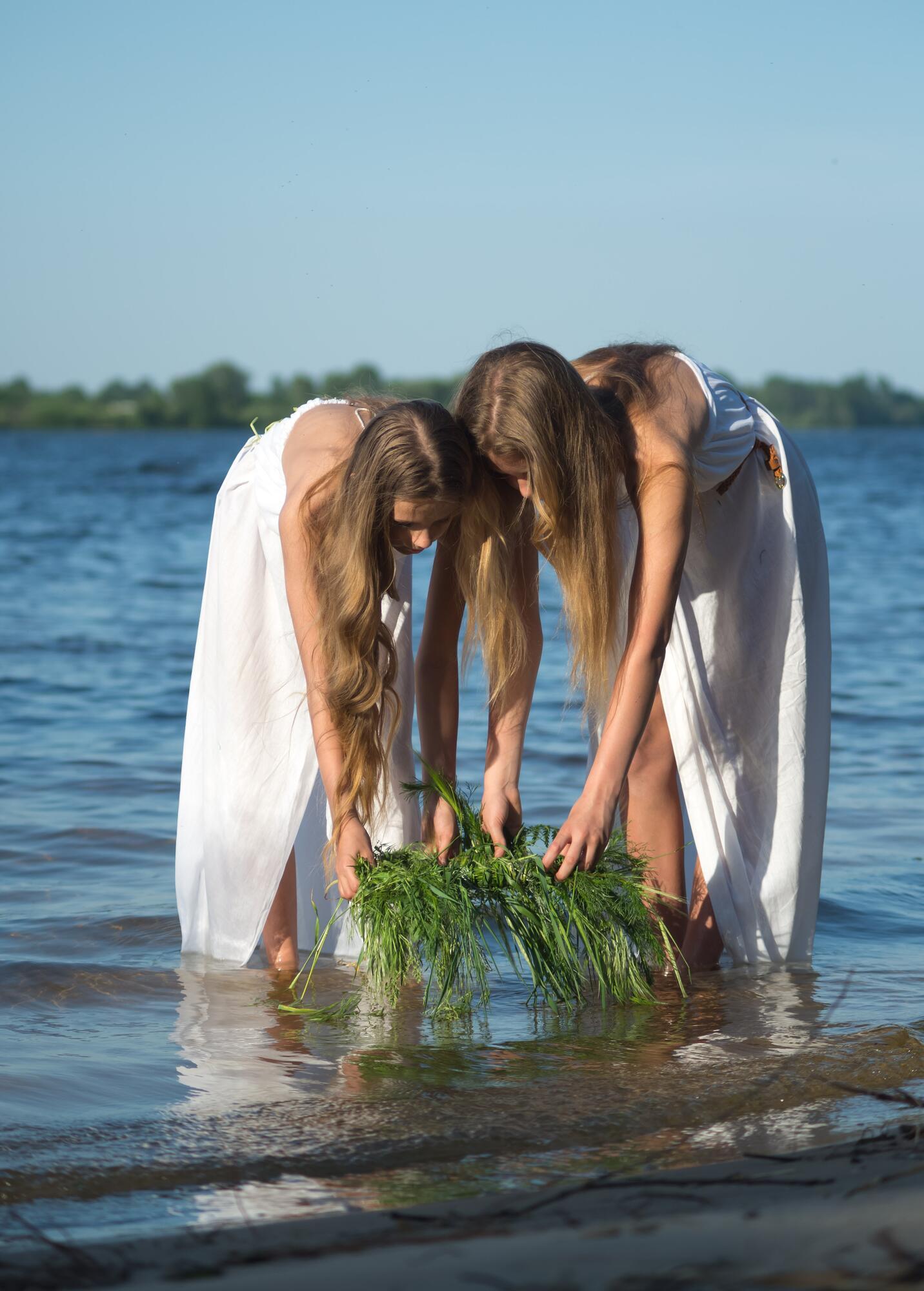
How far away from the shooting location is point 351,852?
3295 mm

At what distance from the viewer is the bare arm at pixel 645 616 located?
3141 mm

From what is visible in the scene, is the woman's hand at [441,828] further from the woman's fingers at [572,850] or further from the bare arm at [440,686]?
the woman's fingers at [572,850]

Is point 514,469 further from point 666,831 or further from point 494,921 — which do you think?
point 666,831

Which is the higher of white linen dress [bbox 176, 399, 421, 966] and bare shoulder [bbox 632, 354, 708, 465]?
bare shoulder [bbox 632, 354, 708, 465]

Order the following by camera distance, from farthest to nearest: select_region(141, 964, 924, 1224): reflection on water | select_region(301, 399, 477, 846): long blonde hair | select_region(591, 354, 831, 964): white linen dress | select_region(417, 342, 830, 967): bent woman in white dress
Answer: select_region(591, 354, 831, 964): white linen dress < select_region(417, 342, 830, 967): bent woman in white dress < select_region(301, 399, 477, 846): long blonde hair < select_region(141, 964, 924, 1224): reflection on water

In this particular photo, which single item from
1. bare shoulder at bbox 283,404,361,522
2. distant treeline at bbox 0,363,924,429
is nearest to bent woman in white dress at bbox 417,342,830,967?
bare shoulder at bbox 283,404,361,522

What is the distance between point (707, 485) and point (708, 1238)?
201 centimetres

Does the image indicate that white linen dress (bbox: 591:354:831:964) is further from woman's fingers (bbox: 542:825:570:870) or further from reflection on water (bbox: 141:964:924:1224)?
woman's fingers (bbox: 542:825:570:870)

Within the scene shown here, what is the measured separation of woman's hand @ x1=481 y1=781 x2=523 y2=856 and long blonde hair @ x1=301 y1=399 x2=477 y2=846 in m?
0.29

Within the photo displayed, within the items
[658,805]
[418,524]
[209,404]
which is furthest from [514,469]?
[209,404]

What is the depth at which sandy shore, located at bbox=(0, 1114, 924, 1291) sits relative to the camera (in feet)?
5.83

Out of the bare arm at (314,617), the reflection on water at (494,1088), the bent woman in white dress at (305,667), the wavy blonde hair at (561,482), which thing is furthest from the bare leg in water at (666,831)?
the bare arm at (314,617)

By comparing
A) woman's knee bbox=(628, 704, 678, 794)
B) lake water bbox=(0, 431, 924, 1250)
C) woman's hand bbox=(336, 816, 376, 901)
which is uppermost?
woman's knee bbox=(628, 704, 678, 794)

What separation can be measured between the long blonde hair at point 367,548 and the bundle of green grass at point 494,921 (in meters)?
0.23
